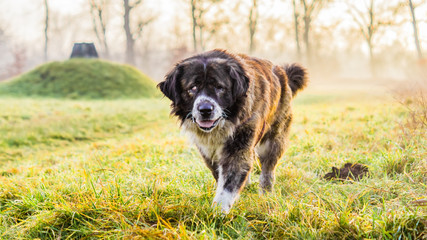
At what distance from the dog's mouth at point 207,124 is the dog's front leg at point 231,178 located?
355 mm

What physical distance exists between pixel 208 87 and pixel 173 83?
0.42 m

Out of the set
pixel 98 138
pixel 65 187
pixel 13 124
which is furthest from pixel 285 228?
pixel 13 124

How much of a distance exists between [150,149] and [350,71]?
82.7 metres

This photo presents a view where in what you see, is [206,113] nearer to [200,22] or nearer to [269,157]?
[269,157]

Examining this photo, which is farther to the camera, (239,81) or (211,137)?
(211,137)

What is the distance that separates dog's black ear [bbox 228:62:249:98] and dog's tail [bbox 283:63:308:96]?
4.79 ft

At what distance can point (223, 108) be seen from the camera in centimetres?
324

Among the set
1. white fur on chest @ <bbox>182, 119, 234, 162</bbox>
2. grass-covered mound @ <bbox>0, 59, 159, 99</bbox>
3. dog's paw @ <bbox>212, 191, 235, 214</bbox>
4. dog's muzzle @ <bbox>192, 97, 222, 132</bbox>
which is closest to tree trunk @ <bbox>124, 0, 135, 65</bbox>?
grass-covered mound @ <bbox>0, 59, 159, 99</bbox>

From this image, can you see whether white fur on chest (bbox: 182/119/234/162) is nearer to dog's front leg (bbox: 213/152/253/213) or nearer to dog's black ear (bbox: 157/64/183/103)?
dog's front leg (bbox: 213/152/253/213)

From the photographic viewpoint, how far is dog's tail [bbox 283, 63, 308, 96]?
178 inches

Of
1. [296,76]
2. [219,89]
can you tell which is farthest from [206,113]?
[296,76]

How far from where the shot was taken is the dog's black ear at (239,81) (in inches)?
127

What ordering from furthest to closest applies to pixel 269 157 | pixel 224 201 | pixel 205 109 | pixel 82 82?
1. pixel 82 82
2. pixel 269 157
3. pixel 205 109
4. pixel 224 201

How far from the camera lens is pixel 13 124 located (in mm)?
9805
